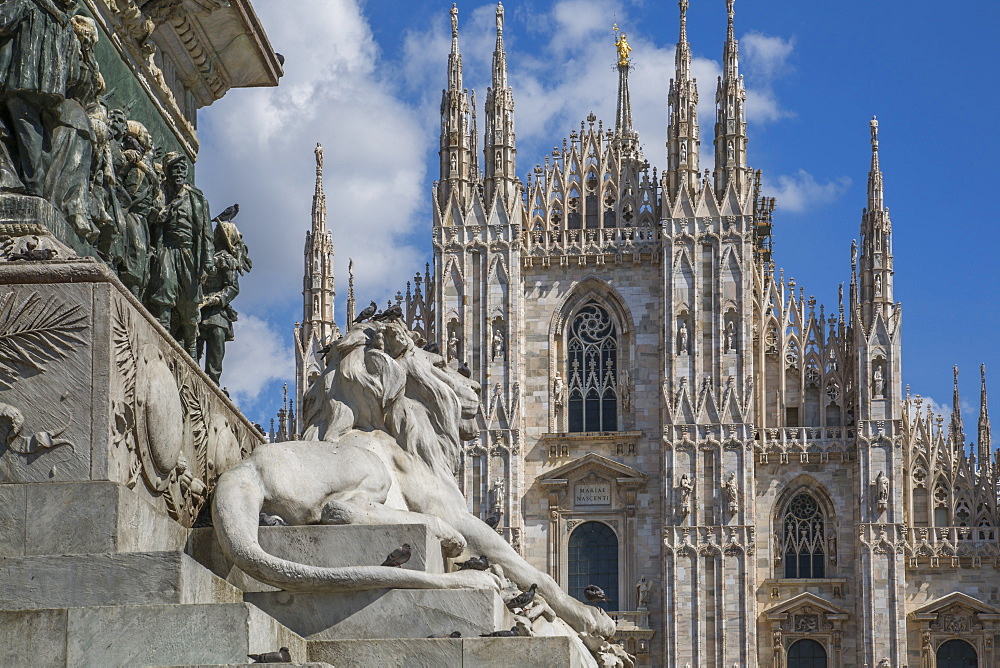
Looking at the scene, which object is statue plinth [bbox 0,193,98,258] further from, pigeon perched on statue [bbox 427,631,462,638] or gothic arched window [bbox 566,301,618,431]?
gothic arched window [bbox 566,301,618,431]

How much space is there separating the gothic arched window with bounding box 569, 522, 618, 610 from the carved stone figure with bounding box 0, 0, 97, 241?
3335 cm

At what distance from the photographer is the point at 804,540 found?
39.3m

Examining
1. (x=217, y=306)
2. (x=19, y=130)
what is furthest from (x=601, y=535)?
(x=19, y=130)

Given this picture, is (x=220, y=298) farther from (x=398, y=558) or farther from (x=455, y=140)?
(x=455, y=140)

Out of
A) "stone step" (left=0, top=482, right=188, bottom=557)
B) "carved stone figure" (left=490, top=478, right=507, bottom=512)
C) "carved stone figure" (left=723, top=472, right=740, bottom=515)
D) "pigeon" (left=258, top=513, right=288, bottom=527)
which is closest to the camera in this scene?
"stone step" (left=0, top=482, right=188, bottom=557)

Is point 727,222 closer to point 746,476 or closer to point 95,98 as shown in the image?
point 746,476

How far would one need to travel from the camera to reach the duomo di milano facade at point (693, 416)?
38.3m

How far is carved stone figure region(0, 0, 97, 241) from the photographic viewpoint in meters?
6.30

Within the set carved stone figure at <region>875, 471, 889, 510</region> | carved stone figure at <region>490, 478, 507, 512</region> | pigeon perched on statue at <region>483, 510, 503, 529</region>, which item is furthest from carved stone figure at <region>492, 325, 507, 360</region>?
carved stone figure at <region>875, 471, 889, 510</region>

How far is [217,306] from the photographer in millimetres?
8820

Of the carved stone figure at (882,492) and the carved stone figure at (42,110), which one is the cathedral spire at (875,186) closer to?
the carved stone figure at (882,492)

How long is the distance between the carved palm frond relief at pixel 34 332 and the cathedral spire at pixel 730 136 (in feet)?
116

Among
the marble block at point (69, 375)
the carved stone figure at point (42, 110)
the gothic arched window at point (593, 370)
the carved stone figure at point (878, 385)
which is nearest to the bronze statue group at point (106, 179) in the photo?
the carved stone figure at point (42, 110)

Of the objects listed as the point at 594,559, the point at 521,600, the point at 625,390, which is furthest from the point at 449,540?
the point at 625,390
